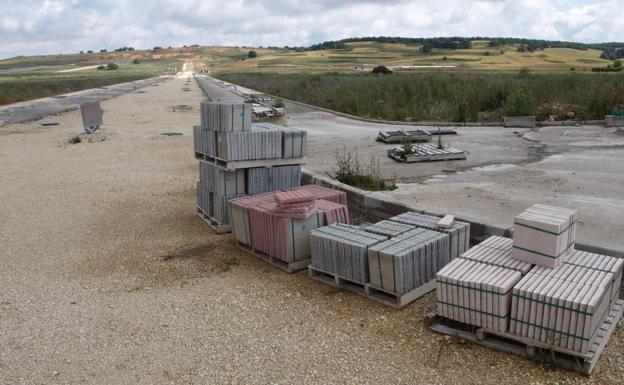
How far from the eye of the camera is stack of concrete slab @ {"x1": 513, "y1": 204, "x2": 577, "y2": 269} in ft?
15.5

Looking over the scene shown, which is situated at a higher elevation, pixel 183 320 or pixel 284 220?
pixel 284 220

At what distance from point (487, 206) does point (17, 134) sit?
64.1 ft

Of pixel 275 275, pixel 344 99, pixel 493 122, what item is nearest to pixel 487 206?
pixel 275 275

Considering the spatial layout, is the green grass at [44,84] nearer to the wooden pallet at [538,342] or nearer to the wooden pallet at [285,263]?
the wooden pallet at [285,263]

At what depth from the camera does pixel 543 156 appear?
12023mm

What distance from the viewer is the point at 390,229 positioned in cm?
620

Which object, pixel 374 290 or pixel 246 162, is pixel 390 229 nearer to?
pixel 374 290

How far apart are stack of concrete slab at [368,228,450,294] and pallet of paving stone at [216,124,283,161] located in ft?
10.1

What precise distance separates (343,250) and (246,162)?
Result: 2.84 meters

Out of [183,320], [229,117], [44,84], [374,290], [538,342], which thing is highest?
[44,84]

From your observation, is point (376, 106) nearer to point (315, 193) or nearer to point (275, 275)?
point (315, 193)

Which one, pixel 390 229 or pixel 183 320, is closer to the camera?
pixel 183 320

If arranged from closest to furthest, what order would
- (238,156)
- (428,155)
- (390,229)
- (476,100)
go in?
(390,229) → (238,156) → (428,155) → (476,100)

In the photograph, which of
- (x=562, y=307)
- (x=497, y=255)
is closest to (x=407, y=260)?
(x=497, y=255)
